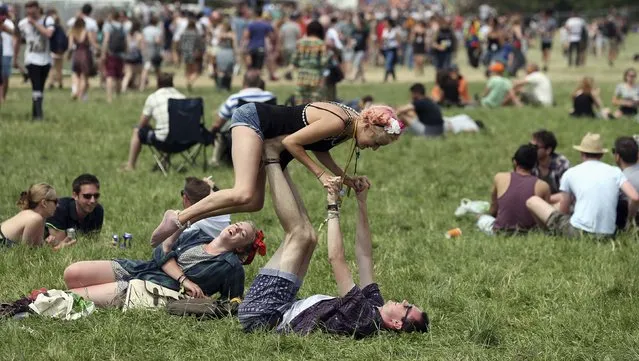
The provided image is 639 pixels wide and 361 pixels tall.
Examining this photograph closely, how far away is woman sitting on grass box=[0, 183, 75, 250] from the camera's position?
895 cm

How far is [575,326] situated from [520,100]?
15.8m

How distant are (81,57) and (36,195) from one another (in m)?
13.3

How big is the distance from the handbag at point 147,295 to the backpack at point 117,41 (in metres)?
15.4

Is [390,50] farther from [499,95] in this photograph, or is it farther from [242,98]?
[242,98]

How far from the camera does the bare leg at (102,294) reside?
7.50 metres

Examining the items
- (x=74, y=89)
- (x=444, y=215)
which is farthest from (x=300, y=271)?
(x=74, y=89)

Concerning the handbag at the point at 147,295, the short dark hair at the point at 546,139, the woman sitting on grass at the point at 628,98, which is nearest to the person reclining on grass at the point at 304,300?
the handbag at the point at 147,295

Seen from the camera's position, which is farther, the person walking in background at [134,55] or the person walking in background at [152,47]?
the person walking in background at [152,47]

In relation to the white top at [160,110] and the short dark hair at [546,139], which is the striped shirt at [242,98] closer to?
the white top at [160,110]

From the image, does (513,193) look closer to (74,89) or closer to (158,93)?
(158,93)

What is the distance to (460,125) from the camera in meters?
17.8

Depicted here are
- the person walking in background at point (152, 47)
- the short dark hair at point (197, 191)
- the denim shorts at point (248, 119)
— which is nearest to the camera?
the denim shorts at point (248, 119)

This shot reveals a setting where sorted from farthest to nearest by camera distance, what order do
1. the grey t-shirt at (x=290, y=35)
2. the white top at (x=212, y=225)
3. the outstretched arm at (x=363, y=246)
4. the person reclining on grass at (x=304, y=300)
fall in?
the grey t-shirt at (x=290, y=35) → the white top at (x=212, y=225) → the outstretched arm at (x=363, y=246) → the person reclining on grass at (x=304, y=300)

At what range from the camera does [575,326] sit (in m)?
7.27
